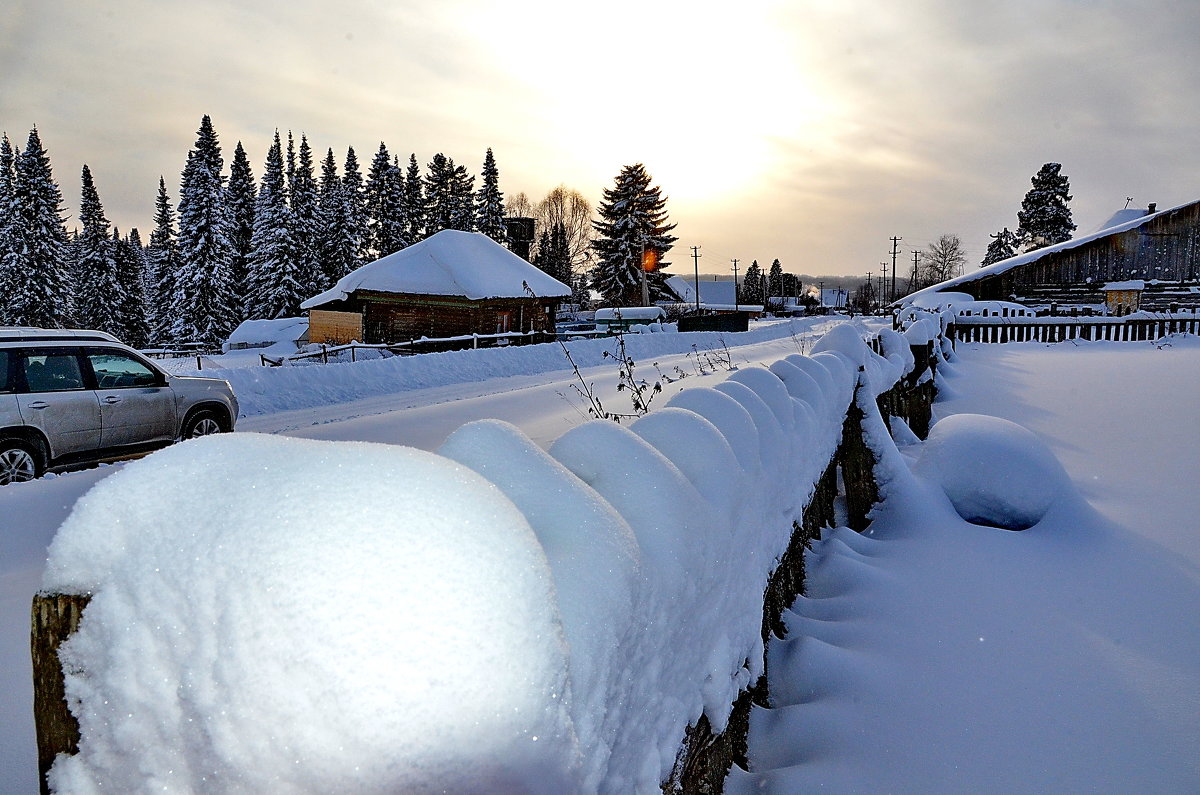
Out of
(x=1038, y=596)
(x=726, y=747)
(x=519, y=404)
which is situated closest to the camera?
(x=726, y=747)

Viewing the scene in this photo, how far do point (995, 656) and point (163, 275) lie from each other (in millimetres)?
61630

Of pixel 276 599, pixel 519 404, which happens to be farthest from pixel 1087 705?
pixel 519 404

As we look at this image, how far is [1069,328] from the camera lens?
2448 centimetres

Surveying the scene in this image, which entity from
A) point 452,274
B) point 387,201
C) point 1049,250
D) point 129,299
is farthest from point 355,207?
point 1049,250

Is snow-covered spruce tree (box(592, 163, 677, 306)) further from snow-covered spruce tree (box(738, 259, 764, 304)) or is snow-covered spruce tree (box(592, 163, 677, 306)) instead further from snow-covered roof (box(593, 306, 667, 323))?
snow-covered spruce tree (box(738, 259, 764, 304))

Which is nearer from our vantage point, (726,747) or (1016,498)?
(726,747)

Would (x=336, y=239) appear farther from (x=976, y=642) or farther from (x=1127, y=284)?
(x=976, y=642)

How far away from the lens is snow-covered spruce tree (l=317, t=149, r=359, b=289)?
53041 millimetres

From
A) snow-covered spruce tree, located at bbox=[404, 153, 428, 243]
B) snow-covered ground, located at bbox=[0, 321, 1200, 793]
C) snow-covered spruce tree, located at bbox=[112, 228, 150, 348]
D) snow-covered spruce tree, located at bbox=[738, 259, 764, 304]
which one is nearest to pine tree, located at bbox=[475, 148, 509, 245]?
snow-covered spruce tree, located at bbox=[404, 153, 428, 243]

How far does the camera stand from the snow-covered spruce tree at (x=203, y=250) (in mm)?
44875

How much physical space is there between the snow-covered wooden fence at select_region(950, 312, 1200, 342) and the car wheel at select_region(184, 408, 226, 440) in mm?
22951

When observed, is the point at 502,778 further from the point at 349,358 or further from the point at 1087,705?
the point at 349,358

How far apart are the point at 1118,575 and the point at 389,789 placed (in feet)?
17.3

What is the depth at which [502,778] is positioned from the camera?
3.13ft
